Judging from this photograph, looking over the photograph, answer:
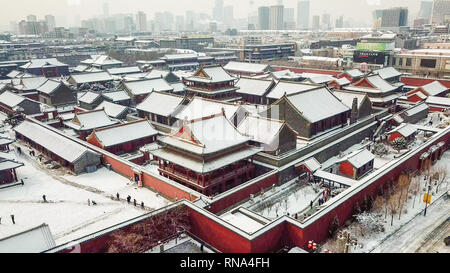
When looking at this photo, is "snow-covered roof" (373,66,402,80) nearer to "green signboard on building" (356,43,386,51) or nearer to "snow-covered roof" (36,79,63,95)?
"green signboard on building" (356,43,386,51)

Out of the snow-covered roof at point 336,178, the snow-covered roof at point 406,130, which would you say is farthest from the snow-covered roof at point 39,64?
the snow-covered roof at point 406,130

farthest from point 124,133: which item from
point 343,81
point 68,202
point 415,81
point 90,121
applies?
point 415,81

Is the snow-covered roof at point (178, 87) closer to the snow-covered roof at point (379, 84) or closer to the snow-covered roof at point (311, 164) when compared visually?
the snow-covered roof at point (379, 84)

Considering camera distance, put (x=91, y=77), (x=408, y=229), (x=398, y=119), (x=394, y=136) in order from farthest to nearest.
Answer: (x=91, y=77) → (x=398, y=119) → (x=394, y=136) → (x=408, y=229)

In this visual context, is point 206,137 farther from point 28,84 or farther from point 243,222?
point 28,84

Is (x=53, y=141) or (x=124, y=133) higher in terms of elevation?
(x=124, y=133)

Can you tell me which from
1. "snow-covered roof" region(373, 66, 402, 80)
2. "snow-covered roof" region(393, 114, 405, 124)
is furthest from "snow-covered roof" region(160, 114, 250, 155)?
"snow-covered roof" region(373, 66, 402, 80)

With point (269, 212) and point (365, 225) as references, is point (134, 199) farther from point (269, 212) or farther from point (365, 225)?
point (365, 225)
